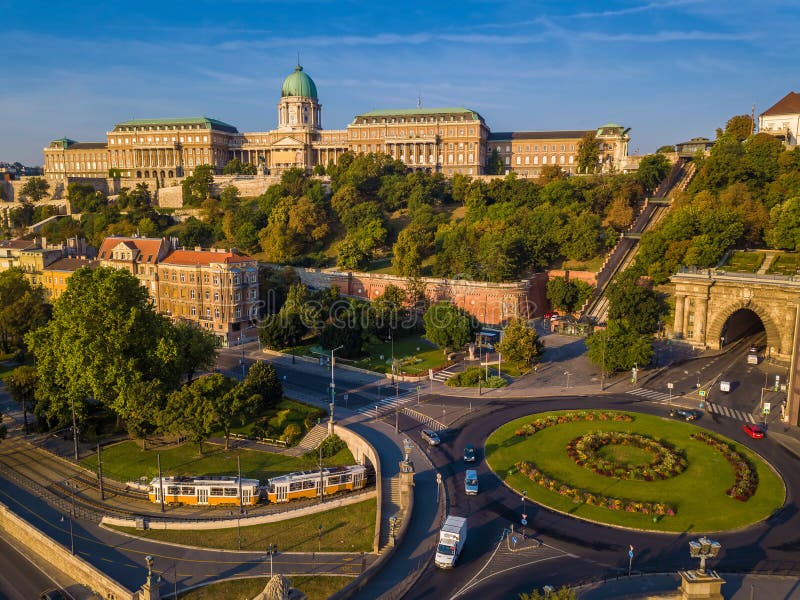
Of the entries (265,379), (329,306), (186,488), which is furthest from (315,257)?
(186,488)

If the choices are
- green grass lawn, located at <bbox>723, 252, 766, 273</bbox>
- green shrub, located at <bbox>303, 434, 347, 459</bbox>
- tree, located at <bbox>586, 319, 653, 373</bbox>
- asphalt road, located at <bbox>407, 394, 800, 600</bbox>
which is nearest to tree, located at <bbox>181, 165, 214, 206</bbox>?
green shrub, located at <bbox>303, 434, 347, 459</bbox>

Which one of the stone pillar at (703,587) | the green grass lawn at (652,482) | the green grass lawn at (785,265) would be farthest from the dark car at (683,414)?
the green grass lawn at (785,265)

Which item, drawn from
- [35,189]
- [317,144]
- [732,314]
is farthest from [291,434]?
[35,189]

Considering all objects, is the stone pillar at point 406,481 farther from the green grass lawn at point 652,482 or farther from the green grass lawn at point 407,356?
the green grass lawn at point 407,356

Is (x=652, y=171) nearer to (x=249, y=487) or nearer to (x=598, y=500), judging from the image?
(x=598, y=500)

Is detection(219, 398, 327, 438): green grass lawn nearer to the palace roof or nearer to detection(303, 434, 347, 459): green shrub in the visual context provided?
detection(303, 434, 347, 459): green shrub

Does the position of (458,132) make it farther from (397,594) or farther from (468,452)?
(397,594)
